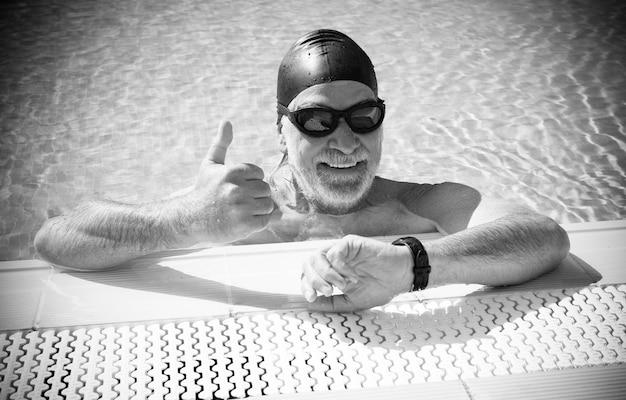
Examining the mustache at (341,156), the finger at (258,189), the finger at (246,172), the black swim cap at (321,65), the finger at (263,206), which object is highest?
the black swim cap at (321,65)

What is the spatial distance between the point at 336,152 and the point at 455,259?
84 cm

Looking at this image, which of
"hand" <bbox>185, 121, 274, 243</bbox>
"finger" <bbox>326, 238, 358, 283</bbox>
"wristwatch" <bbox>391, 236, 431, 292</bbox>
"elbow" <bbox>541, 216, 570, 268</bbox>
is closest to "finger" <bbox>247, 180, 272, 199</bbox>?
"hand" <bbox>185, 121, 274, 243</bbox>

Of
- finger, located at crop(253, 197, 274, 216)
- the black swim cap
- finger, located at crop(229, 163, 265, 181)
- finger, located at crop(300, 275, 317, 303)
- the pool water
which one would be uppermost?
the black swim cap

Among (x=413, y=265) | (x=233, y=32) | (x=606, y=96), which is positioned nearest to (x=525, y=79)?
(x=606, y=96)

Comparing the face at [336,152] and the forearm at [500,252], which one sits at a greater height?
the face at [336,152]

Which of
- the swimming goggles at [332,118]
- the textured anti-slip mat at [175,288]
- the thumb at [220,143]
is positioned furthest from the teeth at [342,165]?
the thumb at [220,143]

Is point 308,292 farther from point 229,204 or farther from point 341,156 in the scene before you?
point 341,156

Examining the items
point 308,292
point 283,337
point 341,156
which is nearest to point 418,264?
point 308,292

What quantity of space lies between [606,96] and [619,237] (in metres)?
2.99

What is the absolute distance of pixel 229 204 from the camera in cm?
266

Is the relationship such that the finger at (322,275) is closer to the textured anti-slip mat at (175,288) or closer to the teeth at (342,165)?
the textured anti-slip mat at (175,288)

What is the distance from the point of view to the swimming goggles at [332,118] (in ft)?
10.5

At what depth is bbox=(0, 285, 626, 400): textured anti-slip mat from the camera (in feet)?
7.22

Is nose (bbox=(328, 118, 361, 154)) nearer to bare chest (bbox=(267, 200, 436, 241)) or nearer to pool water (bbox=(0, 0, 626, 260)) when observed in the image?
bare chest (bbox=(267, 200, 436, 241))
